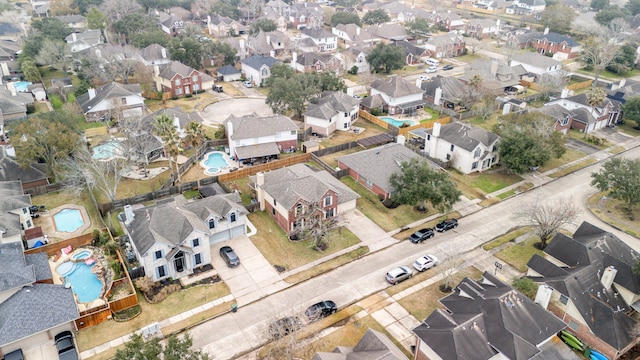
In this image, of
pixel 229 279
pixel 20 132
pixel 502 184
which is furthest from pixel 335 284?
pixel 20 132

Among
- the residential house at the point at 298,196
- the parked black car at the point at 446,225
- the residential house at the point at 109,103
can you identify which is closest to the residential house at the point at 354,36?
the residential house at the point at 109,103

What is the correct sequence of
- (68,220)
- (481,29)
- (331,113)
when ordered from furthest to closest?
(481,29) < (331,113) < (68,220)

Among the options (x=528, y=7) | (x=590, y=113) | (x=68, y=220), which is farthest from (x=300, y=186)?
(x=528, y=7)

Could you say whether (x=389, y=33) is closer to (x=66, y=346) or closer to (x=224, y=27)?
(x=224, y=27)

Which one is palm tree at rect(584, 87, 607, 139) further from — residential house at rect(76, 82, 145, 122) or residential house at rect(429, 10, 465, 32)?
residential house at rect(76, 82, 145, 122)

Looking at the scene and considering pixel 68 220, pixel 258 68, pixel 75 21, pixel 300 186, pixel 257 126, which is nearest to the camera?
pixel 300 186

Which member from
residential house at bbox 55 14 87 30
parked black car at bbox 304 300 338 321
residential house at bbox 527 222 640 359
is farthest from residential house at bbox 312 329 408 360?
residential house at bbox 55 14 87 30
